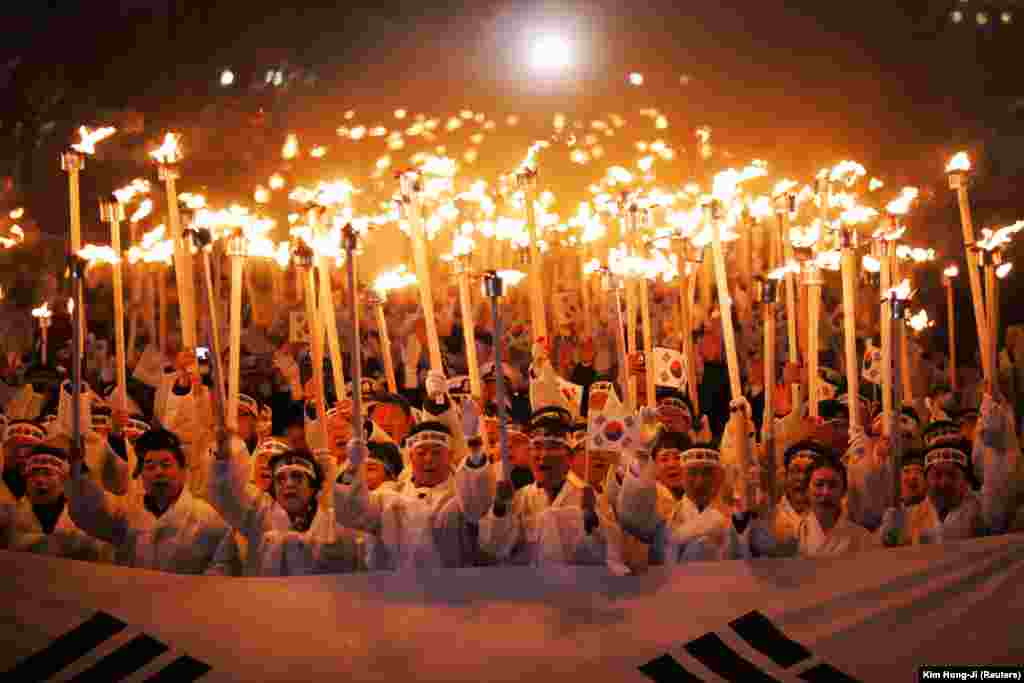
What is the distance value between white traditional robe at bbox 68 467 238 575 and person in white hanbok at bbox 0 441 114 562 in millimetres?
165

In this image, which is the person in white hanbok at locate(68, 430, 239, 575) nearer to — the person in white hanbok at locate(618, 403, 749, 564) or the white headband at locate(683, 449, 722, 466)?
the person in white hanbok at locate(618, 403, 749, 564)

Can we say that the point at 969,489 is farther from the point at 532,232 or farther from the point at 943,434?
the point at 532,232

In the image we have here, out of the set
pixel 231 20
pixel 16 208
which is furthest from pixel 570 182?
pixel 16 208

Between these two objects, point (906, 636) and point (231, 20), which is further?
point (231, 20)

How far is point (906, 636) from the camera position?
421cm

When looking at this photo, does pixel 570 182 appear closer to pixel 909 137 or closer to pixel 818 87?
pixel 818 87

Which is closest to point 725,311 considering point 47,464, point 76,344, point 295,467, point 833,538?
point 833,538

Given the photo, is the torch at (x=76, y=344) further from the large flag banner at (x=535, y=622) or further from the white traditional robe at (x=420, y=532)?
the white traditional robe at (x=420, y=532)

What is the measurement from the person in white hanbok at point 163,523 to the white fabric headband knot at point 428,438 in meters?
0.90

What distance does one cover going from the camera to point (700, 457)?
5.14 m

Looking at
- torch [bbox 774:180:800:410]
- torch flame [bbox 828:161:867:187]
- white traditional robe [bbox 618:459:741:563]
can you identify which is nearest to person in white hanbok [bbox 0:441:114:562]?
white traditional robe [bbox 618:459:741:563]

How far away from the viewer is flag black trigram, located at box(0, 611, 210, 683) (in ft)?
12.8

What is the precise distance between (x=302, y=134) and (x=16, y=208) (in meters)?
2.83

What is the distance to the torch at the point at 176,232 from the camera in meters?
5.32
